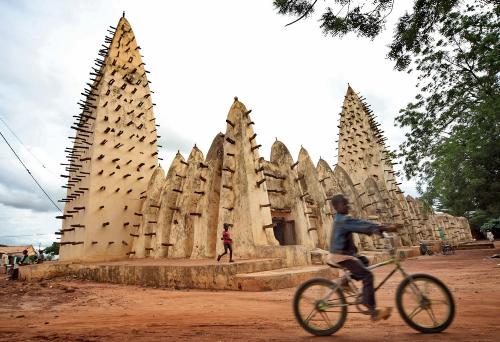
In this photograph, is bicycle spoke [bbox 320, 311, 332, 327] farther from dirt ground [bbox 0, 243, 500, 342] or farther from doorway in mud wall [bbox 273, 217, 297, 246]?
doorway in mud wall [bbox 273, 217, 297, 246]

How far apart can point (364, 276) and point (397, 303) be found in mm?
483

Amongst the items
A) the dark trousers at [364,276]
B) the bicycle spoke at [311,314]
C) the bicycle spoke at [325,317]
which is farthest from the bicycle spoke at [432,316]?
the bicycle spoke at [311,314]

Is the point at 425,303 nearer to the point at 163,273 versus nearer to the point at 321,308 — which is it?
the point at 321,308

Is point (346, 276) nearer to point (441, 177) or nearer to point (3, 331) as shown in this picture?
point (3, 331)

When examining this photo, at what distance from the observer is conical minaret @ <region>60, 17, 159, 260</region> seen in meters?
16.5

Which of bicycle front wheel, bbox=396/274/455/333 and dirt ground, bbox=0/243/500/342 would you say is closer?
bicycle front wheel, bbox=396/274/455/333

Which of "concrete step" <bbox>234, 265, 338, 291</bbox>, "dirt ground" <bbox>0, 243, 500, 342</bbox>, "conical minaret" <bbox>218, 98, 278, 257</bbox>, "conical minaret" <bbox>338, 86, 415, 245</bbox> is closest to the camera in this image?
"dirt ground" <bbox>0, 243, 500, 342</bbox>

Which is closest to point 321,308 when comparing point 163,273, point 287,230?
point 163,273

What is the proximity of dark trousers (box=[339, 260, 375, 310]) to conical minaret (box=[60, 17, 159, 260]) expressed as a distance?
15.5m

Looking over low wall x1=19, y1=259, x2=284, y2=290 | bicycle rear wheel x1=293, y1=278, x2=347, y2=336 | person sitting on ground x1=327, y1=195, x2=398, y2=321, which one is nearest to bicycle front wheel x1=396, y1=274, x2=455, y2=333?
person sitting on ground x1=327, y1=195, x2=398, y2=321

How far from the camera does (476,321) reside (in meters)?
3.87

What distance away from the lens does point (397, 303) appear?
3572mm

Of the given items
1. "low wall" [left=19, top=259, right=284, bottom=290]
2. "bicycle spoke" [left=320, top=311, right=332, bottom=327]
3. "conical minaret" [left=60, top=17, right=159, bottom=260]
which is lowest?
"bicycle spoke" [left=320, top=311, right=332, bottom=327]

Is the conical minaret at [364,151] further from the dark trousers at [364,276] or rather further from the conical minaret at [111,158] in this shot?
the dark trousers at [364,276]
